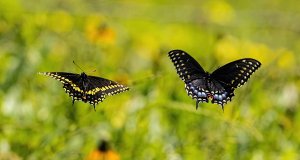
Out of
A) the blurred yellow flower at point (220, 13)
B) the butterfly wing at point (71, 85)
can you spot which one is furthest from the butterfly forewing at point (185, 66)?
the blurred yellow flower at point (220, 13)

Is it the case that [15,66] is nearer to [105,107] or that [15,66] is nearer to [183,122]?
[105,107]

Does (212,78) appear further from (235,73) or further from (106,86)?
(106,86)

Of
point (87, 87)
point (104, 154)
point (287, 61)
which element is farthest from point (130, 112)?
point (87, 87)

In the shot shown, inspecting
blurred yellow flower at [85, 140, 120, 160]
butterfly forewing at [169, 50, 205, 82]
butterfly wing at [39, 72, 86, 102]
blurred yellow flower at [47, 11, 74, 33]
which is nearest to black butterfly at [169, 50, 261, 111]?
butterfly forewing at [169, 50, 205, 82]

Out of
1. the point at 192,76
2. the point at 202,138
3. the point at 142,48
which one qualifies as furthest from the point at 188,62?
the point at 142,48

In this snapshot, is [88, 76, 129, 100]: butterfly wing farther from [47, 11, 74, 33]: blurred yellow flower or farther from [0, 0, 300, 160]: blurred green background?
[47, 11, 74, 33]: blurred yellow flower

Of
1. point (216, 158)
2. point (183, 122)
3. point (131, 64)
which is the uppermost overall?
point (131, 64)

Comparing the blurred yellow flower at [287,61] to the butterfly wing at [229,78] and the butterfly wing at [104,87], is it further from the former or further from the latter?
the butterfly wing at [104,87]
